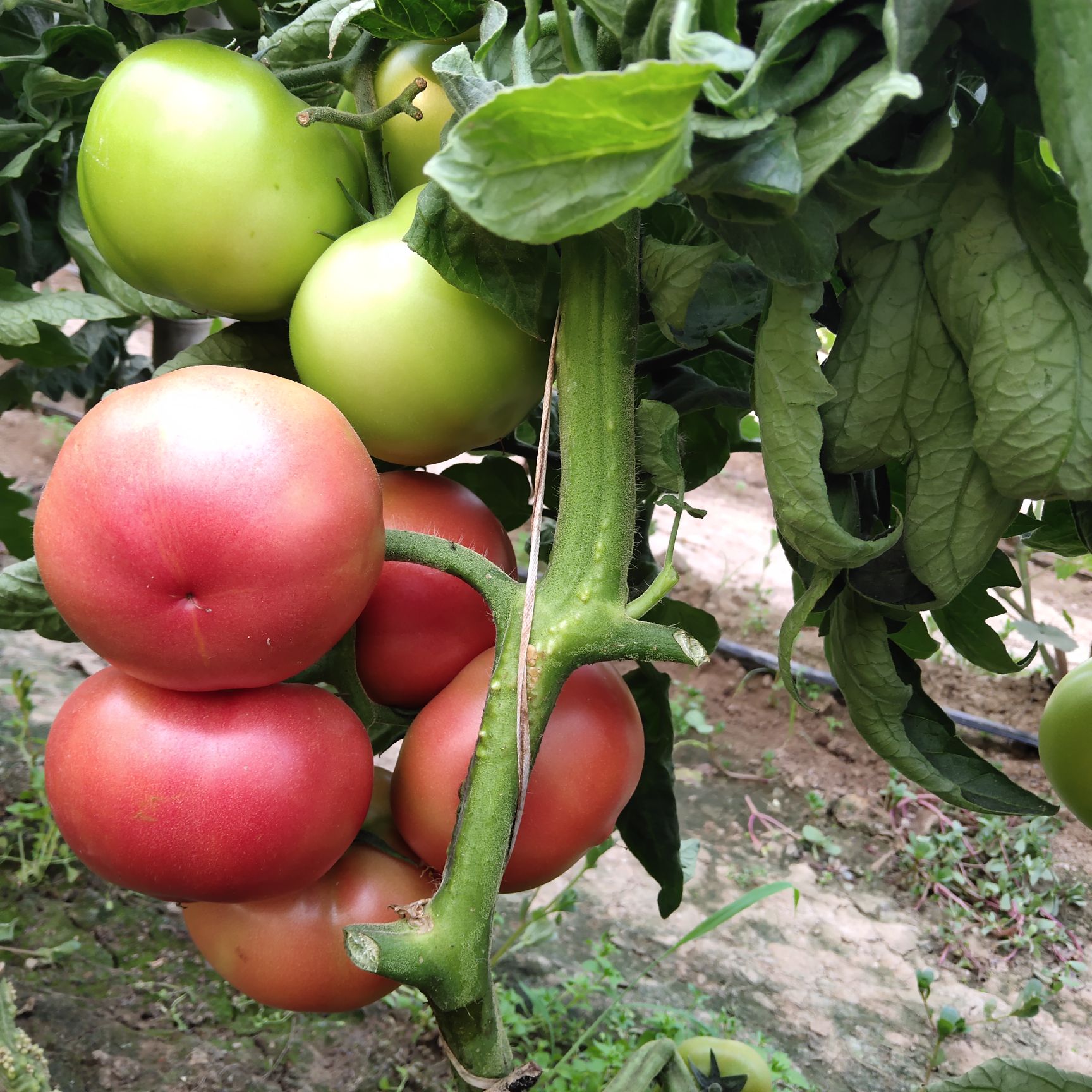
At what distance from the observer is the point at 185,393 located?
45 cm

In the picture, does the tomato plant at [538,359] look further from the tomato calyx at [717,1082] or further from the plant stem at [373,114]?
the tomato calyx at [717,1082]

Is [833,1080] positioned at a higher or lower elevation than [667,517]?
higher

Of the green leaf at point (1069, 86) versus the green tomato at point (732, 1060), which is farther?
the green tomato at point (732, 1060)

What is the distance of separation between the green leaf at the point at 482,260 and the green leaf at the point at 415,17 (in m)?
0.12

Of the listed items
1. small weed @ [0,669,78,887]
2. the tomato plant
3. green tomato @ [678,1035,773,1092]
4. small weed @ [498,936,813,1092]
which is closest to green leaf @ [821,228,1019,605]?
the tomato plant

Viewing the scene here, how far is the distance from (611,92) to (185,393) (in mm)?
248

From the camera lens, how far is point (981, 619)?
715mm

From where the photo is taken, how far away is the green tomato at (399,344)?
0.52 m

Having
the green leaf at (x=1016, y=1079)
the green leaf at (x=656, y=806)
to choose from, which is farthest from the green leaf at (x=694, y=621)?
the green leaf at (x=1016, y=1079)

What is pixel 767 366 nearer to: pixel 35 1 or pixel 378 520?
pixel 378 520

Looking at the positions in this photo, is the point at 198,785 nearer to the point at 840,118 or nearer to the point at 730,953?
the point at 840,118

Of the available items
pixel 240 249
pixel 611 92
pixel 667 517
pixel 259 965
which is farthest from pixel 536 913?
pixel 667 517

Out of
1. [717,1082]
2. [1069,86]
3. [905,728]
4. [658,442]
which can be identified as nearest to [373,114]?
[658,442]

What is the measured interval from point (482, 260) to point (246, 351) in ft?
0.70
